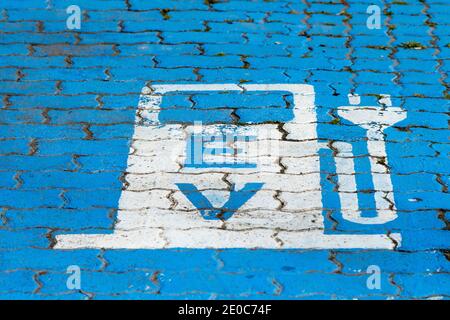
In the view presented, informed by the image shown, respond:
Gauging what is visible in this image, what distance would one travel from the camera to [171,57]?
712 cm

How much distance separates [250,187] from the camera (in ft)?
18.3

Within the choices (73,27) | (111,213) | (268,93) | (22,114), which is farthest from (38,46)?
(111,213)

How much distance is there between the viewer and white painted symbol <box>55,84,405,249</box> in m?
5.10

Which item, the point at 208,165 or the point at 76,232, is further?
the point at 208,165

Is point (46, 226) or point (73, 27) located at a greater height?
point (73, 27)

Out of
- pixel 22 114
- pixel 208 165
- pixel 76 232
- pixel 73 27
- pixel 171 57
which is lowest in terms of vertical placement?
pixel 76 232

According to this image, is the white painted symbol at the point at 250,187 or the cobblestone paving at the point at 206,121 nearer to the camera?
the cobblestone paving at the point at 206,121

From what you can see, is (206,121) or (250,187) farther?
(206,121)

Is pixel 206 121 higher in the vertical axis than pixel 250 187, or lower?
higher

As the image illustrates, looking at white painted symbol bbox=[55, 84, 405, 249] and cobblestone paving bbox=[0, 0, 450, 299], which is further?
white painted symbol bbox=[55, 84, 405, 249]

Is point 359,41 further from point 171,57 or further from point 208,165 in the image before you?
point 208,165

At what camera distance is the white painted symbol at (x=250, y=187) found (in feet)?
16.7

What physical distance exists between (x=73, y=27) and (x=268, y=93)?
6.52 feet

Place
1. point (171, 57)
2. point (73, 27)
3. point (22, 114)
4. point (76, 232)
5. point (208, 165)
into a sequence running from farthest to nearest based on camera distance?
point (73, 27), point (171, 57), point (22, 114), point (208, 165), point (76, 232)
